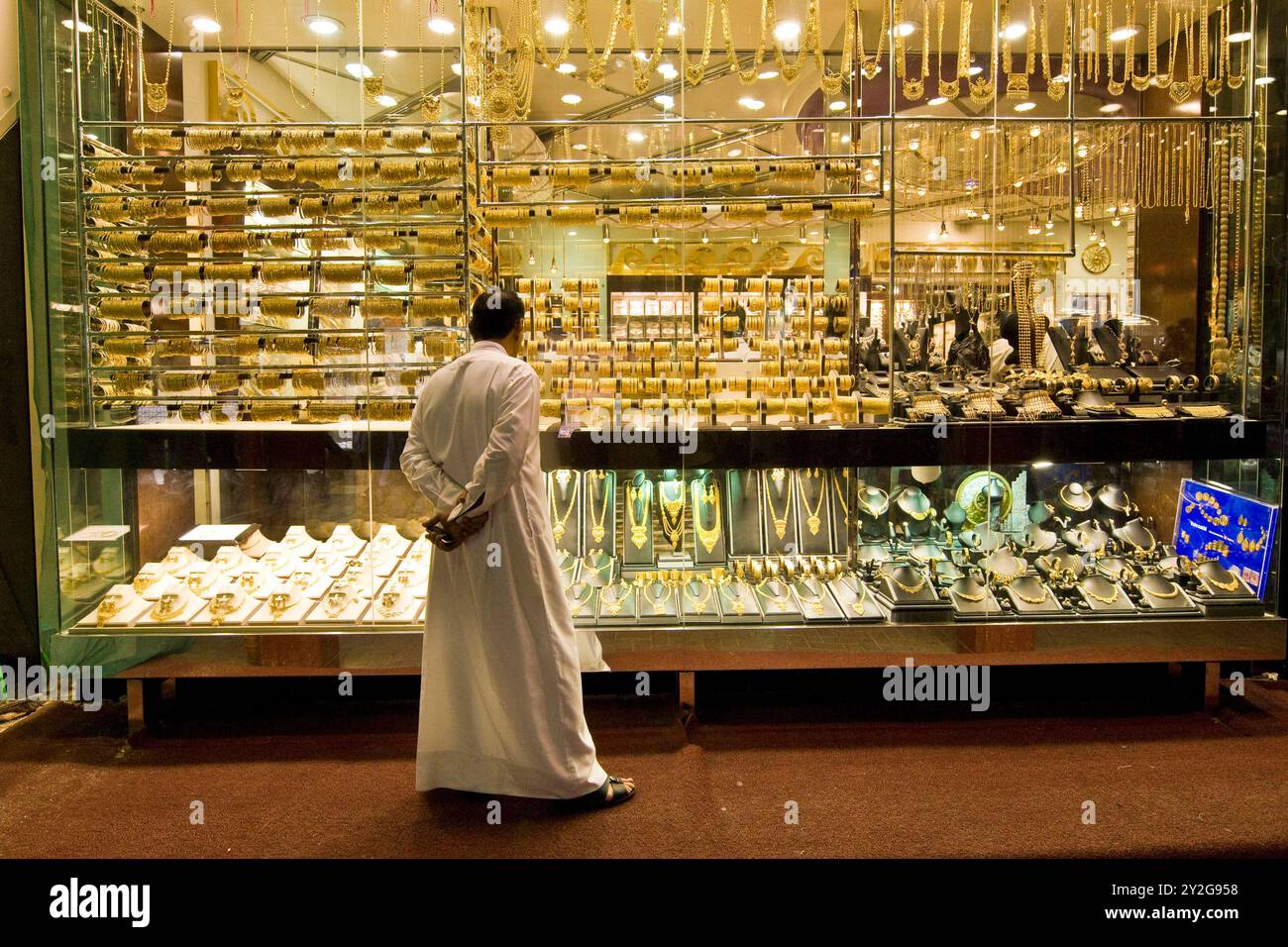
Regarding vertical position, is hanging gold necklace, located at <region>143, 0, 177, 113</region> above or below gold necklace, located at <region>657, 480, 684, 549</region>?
above

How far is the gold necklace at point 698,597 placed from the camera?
348cm

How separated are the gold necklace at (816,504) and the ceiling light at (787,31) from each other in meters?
1.94

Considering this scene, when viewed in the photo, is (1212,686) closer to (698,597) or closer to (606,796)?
(698,597)

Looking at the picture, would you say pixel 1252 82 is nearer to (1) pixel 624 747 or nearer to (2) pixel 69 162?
(1) pixel 624 747

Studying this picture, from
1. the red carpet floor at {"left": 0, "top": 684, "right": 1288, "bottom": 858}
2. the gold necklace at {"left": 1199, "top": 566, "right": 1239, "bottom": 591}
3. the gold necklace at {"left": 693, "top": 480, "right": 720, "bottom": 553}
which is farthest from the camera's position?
the gold necklace at {"left": 693, "top": 480, "right": 720, "bottom": 553}

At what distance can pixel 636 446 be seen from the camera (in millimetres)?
3443

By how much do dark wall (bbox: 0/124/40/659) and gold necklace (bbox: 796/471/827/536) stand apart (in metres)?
3.28

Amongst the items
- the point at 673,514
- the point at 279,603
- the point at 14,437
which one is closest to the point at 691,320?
the point at 673,514

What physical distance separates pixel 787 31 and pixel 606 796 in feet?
10.8

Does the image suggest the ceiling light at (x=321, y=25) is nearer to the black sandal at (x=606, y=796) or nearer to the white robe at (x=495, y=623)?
the white robe at (x=495, y=623)

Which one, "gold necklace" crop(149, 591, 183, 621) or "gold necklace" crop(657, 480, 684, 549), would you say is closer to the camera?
"gold necklace" crop(149, 591, 183, 621)

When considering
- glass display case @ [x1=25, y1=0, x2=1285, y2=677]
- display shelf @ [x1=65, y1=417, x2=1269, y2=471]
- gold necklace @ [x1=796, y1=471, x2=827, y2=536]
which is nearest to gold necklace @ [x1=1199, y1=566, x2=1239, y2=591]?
glass display case @ [x1=25, y1=0, x2=1285, y2=677]

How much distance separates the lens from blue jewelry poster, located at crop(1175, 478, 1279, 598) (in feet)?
11.7

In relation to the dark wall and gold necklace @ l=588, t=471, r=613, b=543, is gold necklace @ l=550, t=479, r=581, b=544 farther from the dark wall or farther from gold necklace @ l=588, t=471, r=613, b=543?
the dark wall
